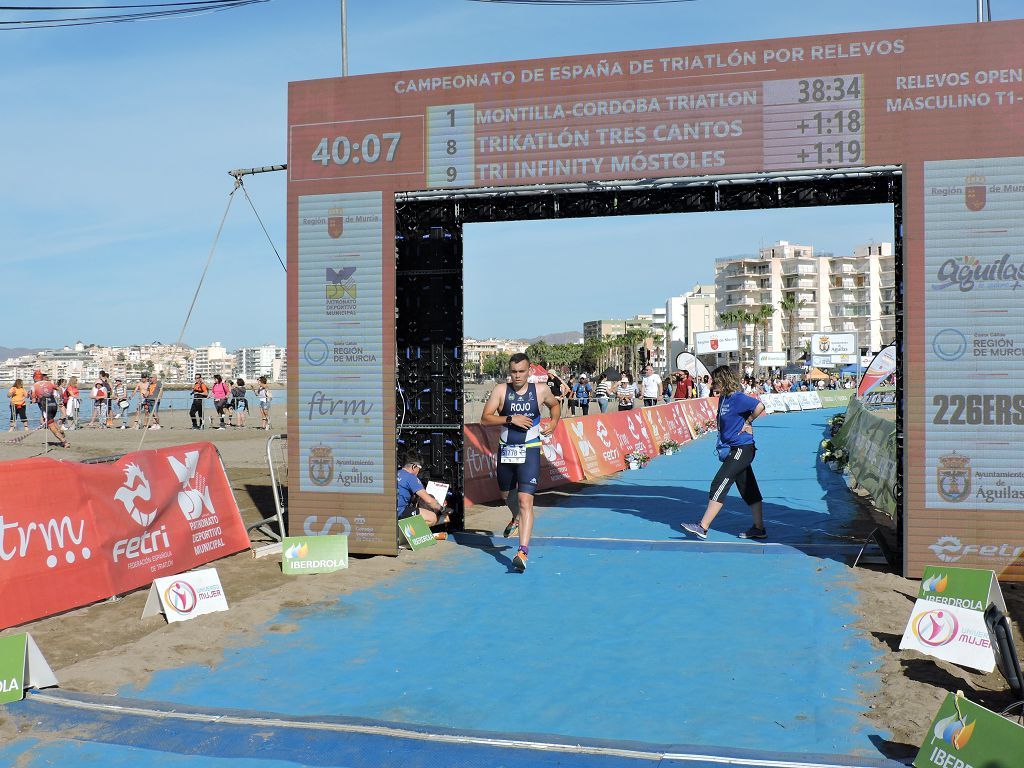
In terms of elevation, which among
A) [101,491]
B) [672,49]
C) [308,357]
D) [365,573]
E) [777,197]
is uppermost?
[672,49]

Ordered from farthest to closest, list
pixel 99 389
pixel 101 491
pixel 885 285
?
pixel 885 285, pixel 99 389, pixel 101 491

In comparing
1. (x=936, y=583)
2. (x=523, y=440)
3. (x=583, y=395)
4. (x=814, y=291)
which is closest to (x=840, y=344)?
(x=583, y=395)

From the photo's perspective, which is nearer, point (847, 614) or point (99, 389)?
point (847, 614)

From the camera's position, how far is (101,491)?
7.72 metres

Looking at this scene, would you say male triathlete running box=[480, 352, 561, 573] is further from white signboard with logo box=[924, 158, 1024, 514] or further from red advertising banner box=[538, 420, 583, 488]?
red advertising banner box=[538, 420, 583, 488]

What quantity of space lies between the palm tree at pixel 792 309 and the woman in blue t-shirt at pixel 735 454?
406ft

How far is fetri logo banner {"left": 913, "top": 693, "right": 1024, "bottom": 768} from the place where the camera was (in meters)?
3.53

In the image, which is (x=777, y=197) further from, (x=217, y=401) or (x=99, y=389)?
Answer: (x=99, y=389)

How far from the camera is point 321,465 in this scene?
957cm

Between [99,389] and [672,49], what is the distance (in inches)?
1026

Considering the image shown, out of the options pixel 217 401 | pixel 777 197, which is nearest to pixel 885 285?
pixel 217 401

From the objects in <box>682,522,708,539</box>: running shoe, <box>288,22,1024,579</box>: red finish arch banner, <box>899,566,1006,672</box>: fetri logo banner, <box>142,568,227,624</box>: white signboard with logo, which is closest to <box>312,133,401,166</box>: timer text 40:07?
<box>288,22,1024,579</box>: red finish arch banner

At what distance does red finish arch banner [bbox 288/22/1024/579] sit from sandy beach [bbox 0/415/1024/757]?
29.9 inches

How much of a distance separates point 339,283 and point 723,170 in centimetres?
424
